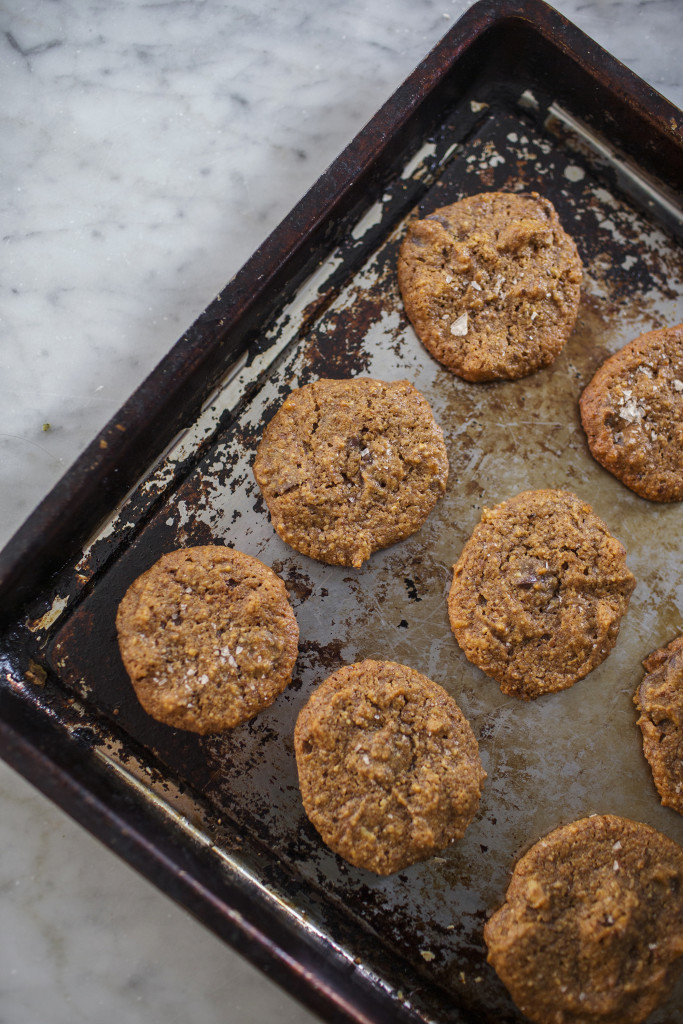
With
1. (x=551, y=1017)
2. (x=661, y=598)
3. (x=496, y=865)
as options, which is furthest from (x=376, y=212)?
(x=551, y=1017)

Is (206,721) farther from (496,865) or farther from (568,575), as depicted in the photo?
(568,575)

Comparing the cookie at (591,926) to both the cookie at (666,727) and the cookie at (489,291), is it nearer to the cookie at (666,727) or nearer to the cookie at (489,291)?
the cookie at (666,727)

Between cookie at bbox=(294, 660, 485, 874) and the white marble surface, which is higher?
the white marble surface

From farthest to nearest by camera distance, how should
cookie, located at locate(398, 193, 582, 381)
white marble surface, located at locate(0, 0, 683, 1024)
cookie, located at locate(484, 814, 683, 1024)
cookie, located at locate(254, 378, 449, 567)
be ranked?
1. white marble surface, located at locate(0, 0, 683, 1024)
2. cookie, located at locate(398, 193, 582, 381)
3. cookie, located at locate(254, 378, 449, 567)
4. cookie, located at locate(484, 814, 683, 1024)

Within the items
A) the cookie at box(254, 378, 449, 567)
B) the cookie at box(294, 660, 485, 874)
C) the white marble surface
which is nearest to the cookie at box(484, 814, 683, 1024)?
the cookie at box(294, 660, 485, 874)

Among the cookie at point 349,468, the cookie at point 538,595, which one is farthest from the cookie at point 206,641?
the cookie at point 538,595

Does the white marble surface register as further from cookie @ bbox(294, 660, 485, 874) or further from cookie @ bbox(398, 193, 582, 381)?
cookie @ bbox(294, 660, 485, 874)
